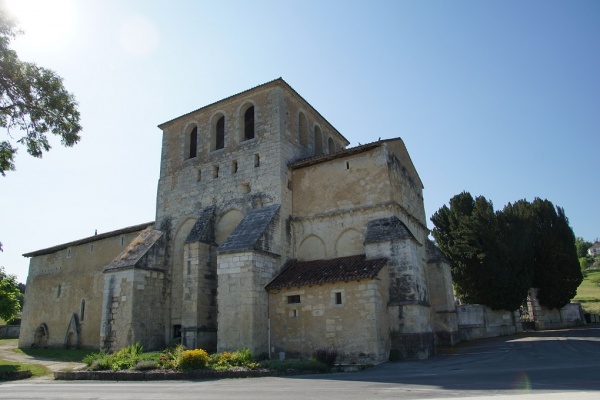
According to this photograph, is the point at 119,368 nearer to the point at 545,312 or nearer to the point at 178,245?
the point at 178,245

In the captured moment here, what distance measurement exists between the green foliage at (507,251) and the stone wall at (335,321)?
1549cm

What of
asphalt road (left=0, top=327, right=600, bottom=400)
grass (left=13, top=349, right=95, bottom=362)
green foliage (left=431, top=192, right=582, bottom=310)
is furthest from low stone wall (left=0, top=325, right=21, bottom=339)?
green foliage (left=431, top=192, right=582, bottom=310)

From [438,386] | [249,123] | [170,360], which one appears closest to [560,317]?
[249,123]

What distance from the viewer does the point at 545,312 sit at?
32.3 m

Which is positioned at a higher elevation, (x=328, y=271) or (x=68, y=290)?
(x=68, y=290)

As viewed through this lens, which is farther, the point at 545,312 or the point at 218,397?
the point at 545,312

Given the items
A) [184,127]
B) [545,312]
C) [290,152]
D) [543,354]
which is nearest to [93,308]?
[184,127]

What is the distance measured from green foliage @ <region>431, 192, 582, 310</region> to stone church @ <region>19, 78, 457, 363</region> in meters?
8.64

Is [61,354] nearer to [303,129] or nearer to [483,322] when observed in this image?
[303,129]

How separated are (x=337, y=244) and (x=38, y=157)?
1248cm

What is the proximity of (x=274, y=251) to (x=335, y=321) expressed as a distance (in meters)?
4.37

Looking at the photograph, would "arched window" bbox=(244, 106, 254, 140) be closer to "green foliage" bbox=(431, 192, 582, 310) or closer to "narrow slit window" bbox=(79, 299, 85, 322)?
A: "narrow slit window" bbox=(79, 299, 85, 322)

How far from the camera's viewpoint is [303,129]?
23.6 metres

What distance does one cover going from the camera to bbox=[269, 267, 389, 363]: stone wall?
15.3m
